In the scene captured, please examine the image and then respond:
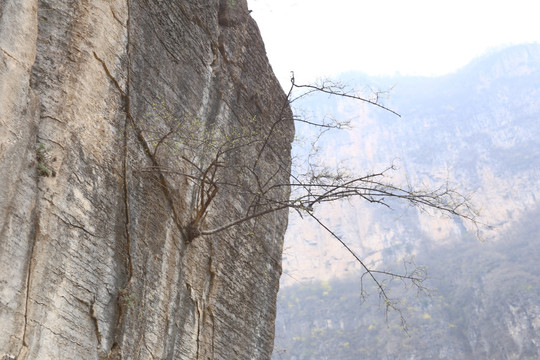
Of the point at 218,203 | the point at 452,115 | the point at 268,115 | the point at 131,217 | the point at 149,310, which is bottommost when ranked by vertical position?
the point at 149,310

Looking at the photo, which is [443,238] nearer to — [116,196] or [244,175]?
[244,175]

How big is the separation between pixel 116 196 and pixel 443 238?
7592 cm

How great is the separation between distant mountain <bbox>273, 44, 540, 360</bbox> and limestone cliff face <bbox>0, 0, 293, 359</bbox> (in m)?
20.1

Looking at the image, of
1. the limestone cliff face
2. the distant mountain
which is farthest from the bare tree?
the distant mountain

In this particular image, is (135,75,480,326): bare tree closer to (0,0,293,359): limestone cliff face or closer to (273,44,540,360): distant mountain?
(0,0,293,359): limestone cliff face

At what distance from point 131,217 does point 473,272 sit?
199 ft

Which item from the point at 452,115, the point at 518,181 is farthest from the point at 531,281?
the point at 452,115

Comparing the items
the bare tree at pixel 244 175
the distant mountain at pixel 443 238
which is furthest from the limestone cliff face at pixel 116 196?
the distant mountain at pixel 443 238

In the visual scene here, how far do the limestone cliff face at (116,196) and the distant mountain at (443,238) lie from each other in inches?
793

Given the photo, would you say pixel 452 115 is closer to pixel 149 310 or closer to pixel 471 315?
pixel 471 315

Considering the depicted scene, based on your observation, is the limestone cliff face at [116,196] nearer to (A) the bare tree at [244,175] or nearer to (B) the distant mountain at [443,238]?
(A) the bare tree at [244,175]

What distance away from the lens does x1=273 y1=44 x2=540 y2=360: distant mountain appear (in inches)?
2048

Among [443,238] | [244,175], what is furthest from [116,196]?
[443,238]

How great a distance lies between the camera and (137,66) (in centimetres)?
401
